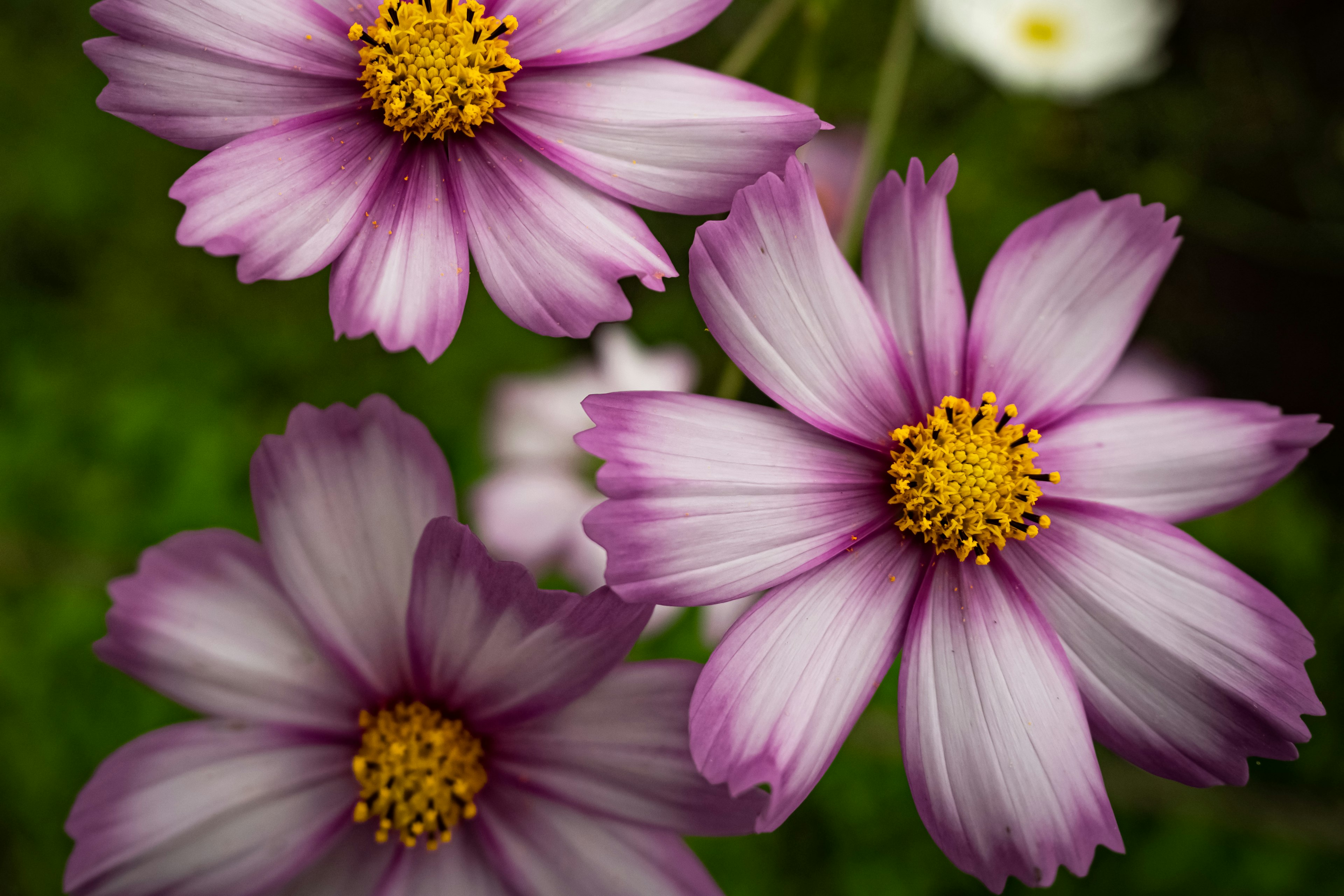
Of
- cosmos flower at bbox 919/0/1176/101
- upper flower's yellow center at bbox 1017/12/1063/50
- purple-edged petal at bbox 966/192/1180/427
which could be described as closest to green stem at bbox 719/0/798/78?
purple-edged petal at bbox 966/192/1180/427

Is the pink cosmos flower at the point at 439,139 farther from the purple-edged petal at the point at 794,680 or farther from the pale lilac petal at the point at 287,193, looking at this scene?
the purple-edged petal at the point at 794,680

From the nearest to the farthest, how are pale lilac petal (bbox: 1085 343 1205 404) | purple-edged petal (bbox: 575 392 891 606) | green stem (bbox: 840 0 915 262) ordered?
purple-edged petal (bbox: 575 392 891 606) < green stem (bbox: 840 0 915 262) < pale lilac petal (bbox: 1085 343 1205 404)

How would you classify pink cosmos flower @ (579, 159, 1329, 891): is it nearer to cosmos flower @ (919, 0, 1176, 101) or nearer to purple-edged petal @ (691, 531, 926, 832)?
purple-edged petal @ (691, 531, 926, 832)

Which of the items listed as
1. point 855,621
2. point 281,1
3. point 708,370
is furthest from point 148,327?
point 855,621

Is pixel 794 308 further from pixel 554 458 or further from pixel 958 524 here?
pixel 554 458

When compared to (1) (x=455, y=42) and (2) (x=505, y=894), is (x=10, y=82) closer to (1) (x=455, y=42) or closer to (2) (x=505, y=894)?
(1) (x=455, y=42)

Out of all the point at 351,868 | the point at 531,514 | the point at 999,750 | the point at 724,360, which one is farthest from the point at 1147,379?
the point at 351,868
